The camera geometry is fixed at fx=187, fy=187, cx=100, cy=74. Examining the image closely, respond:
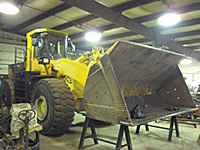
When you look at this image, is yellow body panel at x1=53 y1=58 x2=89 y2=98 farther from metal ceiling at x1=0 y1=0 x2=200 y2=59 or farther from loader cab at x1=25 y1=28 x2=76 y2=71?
metal ceiling at x1=0 y1=0 x2=200 y2=59

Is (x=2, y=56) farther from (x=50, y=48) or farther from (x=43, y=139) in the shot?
(x=43, y=139)

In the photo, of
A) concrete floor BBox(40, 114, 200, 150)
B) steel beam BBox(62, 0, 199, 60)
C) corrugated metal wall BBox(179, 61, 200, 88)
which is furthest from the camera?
corrugated metal wall BBox(179, 61, 200, 88)

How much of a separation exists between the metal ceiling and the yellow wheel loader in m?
1.57

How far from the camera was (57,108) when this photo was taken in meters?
3.81

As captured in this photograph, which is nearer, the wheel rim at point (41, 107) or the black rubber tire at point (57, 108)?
the black rubber tire at point (57, 108)

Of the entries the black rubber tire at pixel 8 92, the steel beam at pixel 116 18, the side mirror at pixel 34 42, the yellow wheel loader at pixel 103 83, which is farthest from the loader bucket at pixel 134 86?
the black rubber tire at pixel 8 92

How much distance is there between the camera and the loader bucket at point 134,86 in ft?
8.80

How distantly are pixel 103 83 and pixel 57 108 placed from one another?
145cm

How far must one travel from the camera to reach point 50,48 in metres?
5.18

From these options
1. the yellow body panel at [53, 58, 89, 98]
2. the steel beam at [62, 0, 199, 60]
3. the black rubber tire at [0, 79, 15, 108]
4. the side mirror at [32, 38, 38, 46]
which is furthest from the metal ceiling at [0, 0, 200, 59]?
the black rubber tire at [0, 79, 15, 108]

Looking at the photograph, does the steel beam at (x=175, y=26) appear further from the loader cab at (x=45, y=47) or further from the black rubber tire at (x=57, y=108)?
the black rubber tire at (x=57, y=108)

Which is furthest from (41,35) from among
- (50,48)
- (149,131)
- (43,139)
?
(149,131)

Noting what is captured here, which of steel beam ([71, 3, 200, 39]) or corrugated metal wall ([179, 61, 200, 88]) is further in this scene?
corrugated metal wall ([179, 61, 200, 88])

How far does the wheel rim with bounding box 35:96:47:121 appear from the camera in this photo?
13.8 ft
